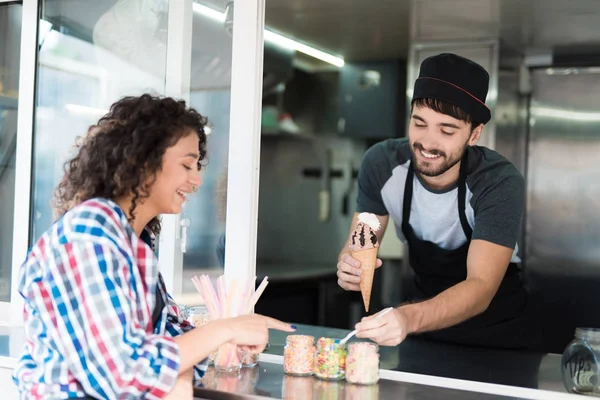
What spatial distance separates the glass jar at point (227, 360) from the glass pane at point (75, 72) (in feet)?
3.10

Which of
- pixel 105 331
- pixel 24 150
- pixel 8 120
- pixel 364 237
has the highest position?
pixel 8 120

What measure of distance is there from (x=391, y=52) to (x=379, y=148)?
6.63 ft

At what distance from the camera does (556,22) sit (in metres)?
3.61

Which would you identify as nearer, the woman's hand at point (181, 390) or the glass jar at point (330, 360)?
the woman's hand at point (181, 390)

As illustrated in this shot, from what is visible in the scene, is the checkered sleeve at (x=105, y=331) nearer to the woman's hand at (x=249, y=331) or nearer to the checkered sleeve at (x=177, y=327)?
the woman's hand at (x=249, y=331)

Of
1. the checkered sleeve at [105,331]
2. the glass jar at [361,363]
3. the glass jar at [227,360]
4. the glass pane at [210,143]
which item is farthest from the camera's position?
the glass pane at [210,143]

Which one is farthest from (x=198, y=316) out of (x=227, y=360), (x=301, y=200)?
(x=301, y=200)

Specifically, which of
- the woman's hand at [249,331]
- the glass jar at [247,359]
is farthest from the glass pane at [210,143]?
the woman's hand at [249,331]

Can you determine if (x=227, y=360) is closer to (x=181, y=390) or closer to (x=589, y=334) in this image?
(x=181, y=390)

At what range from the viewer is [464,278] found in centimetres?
282

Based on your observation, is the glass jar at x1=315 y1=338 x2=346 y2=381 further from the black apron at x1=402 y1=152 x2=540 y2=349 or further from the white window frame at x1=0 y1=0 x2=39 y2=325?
the white window frame at x1=0 y1=0 x2=39 y2=325

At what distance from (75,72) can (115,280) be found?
56.1 inches

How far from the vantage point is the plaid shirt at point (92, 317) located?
3.95ft

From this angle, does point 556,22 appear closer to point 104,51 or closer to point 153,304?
point 104,51
